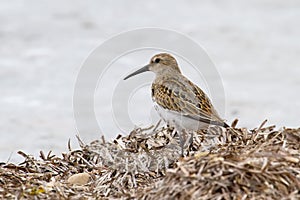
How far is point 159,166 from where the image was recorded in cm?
422

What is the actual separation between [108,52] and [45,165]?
10.6 feet

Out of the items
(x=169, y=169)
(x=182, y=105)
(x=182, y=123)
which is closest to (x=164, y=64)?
(x=182, y=105)

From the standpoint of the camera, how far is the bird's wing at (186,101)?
15.0 ft

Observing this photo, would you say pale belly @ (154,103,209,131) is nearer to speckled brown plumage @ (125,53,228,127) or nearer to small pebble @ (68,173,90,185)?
speckled brown plumage @ (125,53,228,127)

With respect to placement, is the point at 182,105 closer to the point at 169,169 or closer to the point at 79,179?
the point at 79,179

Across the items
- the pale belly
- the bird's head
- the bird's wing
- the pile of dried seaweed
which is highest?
the bird's head

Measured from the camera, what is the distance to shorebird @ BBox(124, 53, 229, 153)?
4.58 m

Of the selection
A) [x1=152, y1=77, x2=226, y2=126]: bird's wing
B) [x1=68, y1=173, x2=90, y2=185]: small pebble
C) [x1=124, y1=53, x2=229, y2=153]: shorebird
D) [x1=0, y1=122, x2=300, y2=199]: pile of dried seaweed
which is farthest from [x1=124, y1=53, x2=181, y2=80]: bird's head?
[x1=68, y1=173, x2=90, y2=185]: small pebble

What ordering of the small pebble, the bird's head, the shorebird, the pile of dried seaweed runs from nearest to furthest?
the pile of dried seaweed
the small pebble
the shorebird
the bird's head

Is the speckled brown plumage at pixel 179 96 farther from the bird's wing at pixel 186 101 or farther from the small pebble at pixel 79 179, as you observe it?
the small pebble at pixel 79 179

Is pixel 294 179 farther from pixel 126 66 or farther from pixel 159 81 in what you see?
pixel 126 66

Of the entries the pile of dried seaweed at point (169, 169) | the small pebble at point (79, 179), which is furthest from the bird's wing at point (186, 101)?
the small pebble at point (79, 179)

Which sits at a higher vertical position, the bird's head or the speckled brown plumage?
the bird's head

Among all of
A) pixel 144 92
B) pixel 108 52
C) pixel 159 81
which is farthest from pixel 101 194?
pixel 108 52
